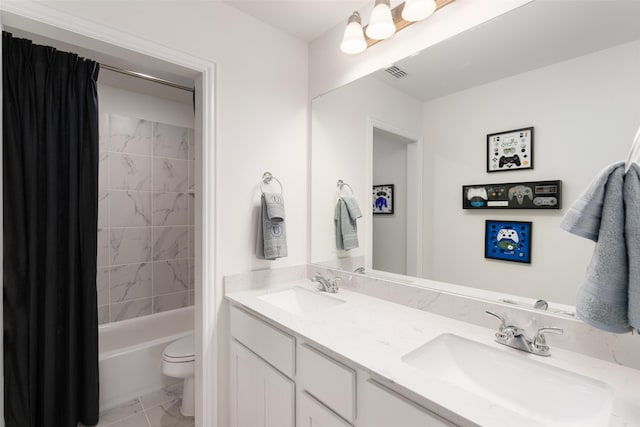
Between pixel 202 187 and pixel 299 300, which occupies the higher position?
pixel 202 187

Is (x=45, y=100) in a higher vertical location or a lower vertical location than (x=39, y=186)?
higher

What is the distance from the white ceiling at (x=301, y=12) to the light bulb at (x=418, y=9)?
1.22ft

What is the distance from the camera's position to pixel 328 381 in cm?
97

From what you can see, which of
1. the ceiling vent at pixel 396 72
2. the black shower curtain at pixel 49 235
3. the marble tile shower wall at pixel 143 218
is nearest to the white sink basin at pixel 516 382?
the ceiling vent at pixel 396 72

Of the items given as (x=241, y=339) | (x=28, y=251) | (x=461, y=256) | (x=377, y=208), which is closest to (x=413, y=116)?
(x=377, y=208)

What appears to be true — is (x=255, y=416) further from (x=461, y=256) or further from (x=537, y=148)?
(x=537, y=148)

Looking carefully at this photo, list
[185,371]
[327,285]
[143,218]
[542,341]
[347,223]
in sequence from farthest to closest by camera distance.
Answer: [143,218]
[185,371]
[347,223]
[327,285]
[542,341]

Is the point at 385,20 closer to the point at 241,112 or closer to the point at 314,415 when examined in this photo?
the point at 241,112

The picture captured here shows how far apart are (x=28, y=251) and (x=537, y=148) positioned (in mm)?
2394

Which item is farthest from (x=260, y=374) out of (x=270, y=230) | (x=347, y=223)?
(x=347, y=223)

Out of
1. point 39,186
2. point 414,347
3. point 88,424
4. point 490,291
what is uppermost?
point 39,186

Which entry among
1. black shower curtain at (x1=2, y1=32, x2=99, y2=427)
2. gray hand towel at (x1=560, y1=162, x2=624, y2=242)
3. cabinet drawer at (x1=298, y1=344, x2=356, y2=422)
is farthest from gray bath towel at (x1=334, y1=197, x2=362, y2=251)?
black shower curtain at (x1=2, y1=32, x2=99, y2=427)

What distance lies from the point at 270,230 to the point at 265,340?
0.57 metres

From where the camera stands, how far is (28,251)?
155cm
